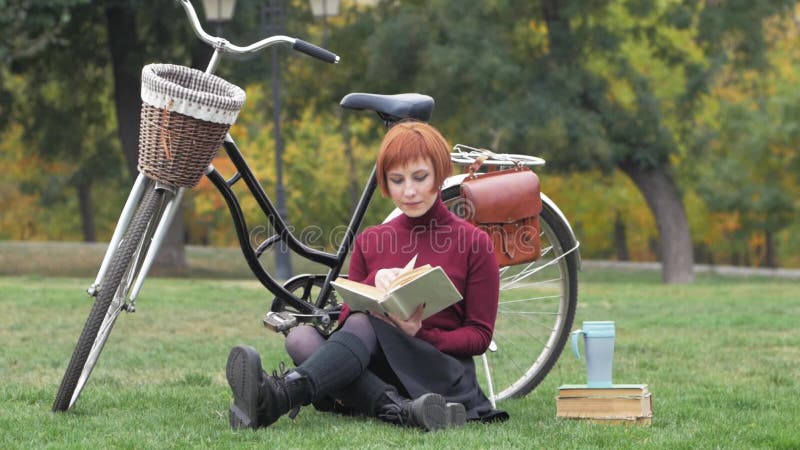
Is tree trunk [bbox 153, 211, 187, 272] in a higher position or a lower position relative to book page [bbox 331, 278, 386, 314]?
lower

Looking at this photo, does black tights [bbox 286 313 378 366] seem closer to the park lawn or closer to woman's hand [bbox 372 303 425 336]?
woman's hand [bbox 372 303 425 336]

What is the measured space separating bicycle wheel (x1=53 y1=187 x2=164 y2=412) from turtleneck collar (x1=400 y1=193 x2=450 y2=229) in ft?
2.99

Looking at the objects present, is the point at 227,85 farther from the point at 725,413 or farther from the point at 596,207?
the point at 596,207

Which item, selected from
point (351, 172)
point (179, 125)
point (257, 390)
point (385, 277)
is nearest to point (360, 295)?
point (385, 277)

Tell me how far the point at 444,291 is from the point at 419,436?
488 mm

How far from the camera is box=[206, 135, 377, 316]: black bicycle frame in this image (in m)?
4.80

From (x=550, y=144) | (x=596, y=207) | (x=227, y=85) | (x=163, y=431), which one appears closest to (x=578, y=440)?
(x=163, y=431)

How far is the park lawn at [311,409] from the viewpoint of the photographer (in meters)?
4.16

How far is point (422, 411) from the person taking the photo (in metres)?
4.25

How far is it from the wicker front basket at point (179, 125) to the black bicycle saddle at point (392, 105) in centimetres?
61

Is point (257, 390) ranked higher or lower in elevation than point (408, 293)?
lower

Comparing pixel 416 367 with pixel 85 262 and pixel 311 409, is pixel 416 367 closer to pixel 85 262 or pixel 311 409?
pixel 311 409

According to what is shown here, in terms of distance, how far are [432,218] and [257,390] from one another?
934 millimetres

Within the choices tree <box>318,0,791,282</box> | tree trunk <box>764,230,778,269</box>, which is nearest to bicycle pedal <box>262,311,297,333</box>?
tree <box>318,0,791,282</box>
